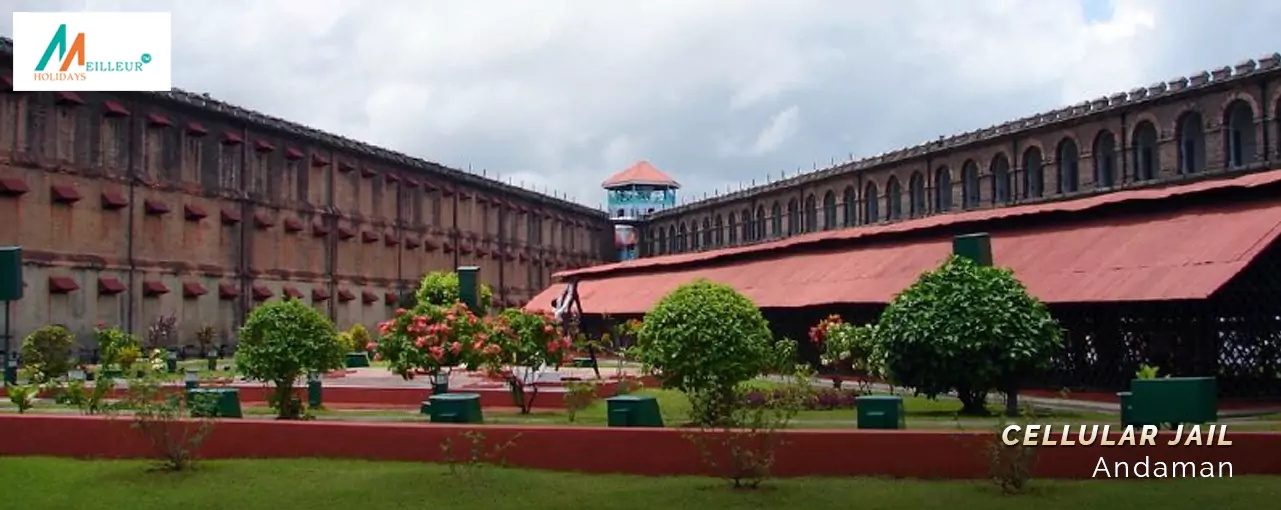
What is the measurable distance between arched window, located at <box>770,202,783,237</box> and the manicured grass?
49706mm

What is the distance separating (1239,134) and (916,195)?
617 inches

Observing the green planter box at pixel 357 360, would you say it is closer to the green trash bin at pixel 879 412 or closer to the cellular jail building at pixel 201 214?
the cellular jail building at pixel 201 214

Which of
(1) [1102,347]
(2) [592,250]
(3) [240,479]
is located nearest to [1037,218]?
(1) [1102,347]

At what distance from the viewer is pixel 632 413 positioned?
12.7m

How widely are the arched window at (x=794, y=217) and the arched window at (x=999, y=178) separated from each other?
14397mm

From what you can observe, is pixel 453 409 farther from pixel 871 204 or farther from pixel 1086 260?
pixel 871 204

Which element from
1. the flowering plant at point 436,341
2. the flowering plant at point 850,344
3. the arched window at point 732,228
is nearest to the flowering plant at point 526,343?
the flowering plant at point 436,341

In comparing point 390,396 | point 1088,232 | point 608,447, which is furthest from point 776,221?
point 608,447

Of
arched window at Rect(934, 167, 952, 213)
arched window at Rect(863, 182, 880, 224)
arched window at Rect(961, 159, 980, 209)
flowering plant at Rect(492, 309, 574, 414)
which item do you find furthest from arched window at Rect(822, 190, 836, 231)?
flowering plant at Rect(492, 309, 574, 414)

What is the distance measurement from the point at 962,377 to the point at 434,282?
32735 mm

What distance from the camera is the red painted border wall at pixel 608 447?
10.4 meters

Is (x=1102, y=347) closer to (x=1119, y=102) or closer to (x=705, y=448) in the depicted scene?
(x=705, y=448)

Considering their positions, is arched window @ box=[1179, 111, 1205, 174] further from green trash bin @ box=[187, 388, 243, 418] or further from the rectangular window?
the rectangular window

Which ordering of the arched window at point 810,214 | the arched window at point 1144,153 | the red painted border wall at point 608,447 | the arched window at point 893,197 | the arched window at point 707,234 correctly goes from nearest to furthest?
the red painted border wall at point 608,447 → the arched window at point 1144,153 → the arched window at point 893,197 → the arched window at point 810,214 → the arched window at point 707,234
